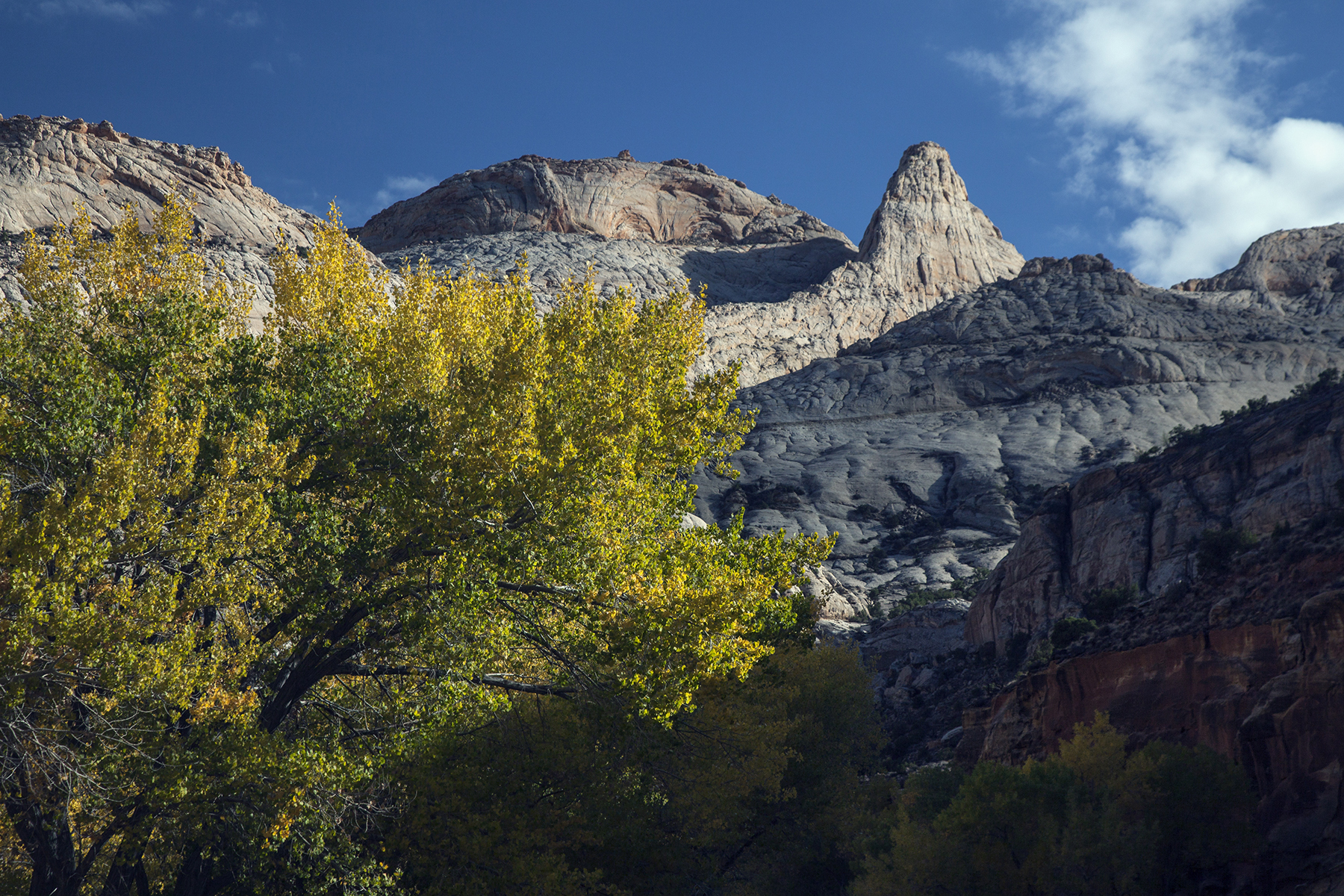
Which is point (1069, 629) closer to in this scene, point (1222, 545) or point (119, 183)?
point (1222, 545)

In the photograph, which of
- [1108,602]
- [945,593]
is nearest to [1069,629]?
[1108,602]

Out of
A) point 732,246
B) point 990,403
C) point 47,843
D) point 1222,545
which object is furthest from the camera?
point 732,246

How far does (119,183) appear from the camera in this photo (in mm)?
126812

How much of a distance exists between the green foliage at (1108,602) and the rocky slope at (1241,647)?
1.72 ft

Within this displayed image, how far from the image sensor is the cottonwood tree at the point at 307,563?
38.2 ft

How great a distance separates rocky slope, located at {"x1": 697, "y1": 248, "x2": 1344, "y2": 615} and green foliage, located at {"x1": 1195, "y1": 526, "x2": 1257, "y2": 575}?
3177cm

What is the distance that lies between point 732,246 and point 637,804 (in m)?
182

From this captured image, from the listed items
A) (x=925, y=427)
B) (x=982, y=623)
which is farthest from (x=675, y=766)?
(x=925, y=427)

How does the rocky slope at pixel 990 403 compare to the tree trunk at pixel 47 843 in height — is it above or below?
above

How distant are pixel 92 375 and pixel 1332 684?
24072mm

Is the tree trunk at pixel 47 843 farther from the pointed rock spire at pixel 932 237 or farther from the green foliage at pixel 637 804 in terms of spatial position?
the pointed rock spire at pixel 932 237

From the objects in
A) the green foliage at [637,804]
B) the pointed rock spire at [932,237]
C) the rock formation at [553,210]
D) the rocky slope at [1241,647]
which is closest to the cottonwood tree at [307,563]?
the green foliage at [637,804]

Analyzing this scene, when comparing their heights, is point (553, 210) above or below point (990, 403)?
above

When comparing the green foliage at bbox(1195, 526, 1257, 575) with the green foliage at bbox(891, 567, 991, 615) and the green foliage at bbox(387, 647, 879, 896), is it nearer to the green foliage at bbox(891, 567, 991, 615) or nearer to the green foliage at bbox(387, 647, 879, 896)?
the green foliage at bbox(387, 647, 879, 896)
